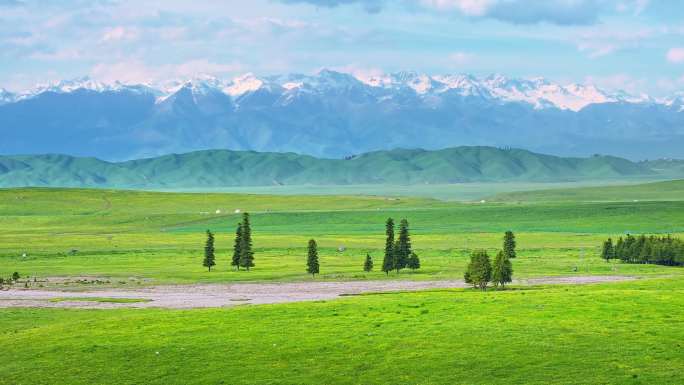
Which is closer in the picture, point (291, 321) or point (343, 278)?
point (291, 321)

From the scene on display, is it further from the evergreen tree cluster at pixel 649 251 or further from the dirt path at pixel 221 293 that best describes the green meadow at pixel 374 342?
the evergreen tree cluster at pixel 649 251

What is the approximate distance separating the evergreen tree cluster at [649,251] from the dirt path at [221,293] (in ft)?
67.2

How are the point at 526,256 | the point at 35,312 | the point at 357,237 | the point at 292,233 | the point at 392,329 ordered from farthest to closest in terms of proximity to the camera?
the point at 292,233 < the point at 357,237 < the point at 526,256 < the point at 35,312 < the point at 392,329

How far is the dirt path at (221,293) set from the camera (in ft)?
218

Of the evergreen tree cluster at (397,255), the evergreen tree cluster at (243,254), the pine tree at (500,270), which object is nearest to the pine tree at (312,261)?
the evergreen tree cluster at (397,255)

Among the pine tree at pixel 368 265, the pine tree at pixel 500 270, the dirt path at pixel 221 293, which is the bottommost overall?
the dirt path at pixel 221 293

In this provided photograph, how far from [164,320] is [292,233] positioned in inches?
5042

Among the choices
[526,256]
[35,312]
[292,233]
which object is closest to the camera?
[35,312]

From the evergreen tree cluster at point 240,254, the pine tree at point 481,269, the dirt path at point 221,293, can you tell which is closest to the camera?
the dirt path at point 221,293

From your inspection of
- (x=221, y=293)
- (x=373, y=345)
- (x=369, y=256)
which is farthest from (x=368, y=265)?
(x=373, y=345)

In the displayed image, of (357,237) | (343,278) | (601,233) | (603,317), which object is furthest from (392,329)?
(601,233)

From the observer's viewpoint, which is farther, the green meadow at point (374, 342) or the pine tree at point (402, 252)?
the pine tree at point (402, 252)

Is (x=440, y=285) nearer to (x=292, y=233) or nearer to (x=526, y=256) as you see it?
(x=526, y=256)

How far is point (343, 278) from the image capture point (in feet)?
301
